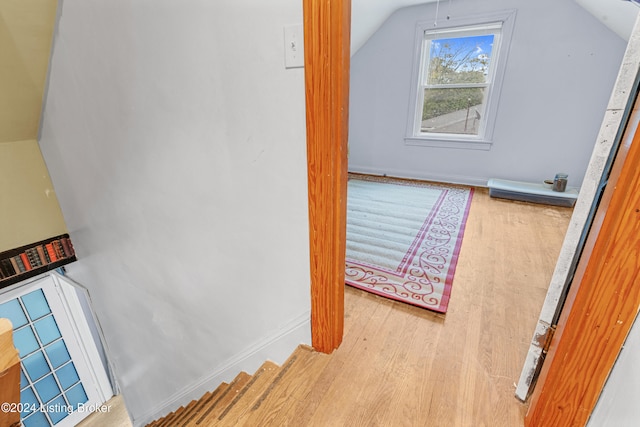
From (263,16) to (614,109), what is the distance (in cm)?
104

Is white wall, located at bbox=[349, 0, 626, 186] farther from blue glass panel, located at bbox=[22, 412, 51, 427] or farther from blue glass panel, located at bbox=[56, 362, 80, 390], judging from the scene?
blue glass panel, located at bbox=[22, 412, 51, 427]

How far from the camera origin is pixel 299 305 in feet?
4.39

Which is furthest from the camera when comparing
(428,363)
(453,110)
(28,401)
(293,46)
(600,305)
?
(453,110)

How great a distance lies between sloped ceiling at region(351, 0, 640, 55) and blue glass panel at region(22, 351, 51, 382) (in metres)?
5.03

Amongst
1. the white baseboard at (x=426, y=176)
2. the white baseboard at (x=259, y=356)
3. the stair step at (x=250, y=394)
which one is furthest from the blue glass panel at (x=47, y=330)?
the white baseboard at (x=426, y=176)

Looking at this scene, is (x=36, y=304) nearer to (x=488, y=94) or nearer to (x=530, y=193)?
(x=530, y=193)

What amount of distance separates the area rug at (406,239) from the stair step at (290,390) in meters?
0.67

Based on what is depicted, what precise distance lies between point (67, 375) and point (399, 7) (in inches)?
242

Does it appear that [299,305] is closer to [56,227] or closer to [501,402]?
[501,402]

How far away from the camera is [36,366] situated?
3.20 metres

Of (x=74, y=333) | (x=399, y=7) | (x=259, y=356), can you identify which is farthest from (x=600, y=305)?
(x=74, y=333)

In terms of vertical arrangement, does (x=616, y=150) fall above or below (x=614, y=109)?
below

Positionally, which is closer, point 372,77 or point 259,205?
point 259,205

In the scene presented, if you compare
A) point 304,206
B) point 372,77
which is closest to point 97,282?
point 304,206
